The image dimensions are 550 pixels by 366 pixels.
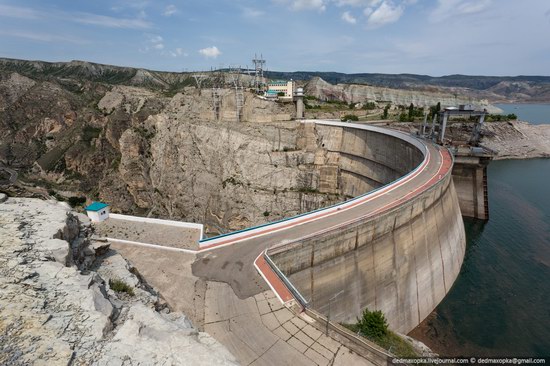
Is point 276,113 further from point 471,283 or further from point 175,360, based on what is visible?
point 175,360

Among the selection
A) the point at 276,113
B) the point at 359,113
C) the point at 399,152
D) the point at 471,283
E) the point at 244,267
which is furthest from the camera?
the point at 359,113

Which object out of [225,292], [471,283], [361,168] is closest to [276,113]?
[361,168]

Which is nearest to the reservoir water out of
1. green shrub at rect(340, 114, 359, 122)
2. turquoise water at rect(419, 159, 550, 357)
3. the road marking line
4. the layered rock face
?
turquoise water at rect(419, 159, 550, 357)

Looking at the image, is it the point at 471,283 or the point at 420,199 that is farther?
the point at 471,283

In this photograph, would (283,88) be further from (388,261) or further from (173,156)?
(388,261)

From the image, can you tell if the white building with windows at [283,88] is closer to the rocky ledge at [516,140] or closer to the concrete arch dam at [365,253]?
the concrete arch dam at [365,253]

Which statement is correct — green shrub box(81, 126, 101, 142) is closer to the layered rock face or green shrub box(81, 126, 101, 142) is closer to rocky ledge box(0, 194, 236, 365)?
rocky ledge box(0, 194, 236, 365)
